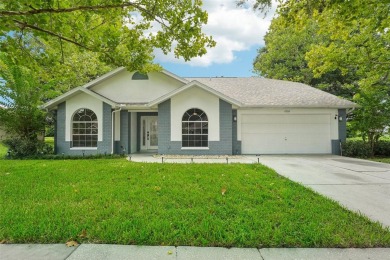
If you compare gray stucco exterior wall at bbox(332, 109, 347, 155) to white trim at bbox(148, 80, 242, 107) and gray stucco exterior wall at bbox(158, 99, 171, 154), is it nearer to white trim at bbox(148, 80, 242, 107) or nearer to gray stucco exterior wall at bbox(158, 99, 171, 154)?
white trim at bbox(148, 80, 242, 107)

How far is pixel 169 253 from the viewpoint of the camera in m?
3.03

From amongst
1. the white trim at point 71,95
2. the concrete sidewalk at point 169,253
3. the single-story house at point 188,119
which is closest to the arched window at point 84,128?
the single-story house at point 188,119

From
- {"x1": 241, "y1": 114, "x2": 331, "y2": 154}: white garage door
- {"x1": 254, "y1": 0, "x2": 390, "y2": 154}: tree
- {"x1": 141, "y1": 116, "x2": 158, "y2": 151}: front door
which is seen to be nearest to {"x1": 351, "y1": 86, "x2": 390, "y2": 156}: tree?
{"x1": 254, "y1": 0, "x2": 390, "y2": 154}: tree

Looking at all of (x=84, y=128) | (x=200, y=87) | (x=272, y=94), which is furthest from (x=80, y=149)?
(x=272, y=94)

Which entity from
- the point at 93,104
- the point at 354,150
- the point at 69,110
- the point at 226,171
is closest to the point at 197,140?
the point at 226,171

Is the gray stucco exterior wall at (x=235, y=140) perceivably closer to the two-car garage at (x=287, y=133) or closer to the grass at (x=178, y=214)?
the two-car garage at (x=287, y=133)

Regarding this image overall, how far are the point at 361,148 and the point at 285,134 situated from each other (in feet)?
14.2

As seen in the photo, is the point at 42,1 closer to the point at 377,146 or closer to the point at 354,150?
the point at 354,150

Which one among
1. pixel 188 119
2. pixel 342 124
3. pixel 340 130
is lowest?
pixel 340 130

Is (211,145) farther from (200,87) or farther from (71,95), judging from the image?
(71,95)

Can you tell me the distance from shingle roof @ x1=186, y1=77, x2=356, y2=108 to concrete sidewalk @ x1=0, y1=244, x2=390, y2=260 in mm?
10841

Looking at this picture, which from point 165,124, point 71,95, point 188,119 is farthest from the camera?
point 188,119

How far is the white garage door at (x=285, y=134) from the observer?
1409 centimetres

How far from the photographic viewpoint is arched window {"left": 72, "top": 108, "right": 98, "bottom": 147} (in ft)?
44.1
